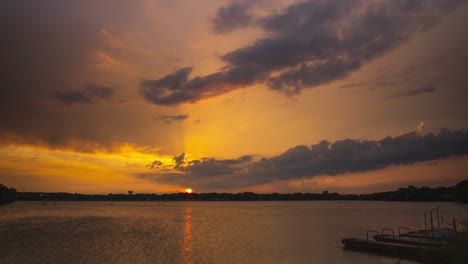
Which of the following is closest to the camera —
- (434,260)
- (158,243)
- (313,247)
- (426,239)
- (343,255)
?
(434,260)

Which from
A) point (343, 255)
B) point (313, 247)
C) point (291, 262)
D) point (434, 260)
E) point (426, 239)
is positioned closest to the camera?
point (434, 260)

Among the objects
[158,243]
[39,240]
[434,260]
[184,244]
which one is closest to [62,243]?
[39,240]

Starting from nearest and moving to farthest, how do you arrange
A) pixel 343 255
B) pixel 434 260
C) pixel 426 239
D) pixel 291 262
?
pixel 434 260, pixel 291 262, pixel 343 255, pixel 426 239

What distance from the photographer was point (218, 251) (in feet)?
179

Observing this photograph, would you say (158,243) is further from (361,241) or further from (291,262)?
(361,241)

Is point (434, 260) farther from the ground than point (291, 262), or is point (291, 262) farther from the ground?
point (434, 260)

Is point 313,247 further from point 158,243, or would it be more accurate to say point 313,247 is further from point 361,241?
point 158,243

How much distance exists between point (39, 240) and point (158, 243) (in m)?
22.1

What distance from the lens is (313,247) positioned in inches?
2350

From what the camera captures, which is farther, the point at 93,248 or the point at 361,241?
the point at 93,248

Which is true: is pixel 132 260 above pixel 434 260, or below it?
below

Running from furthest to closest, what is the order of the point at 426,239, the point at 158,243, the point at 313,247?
the point at 158,243 → the point at 313,247 → the point at 426,239

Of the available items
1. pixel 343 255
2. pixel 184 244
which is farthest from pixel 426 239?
pixel 184 244

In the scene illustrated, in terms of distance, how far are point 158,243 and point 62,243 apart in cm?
1599
